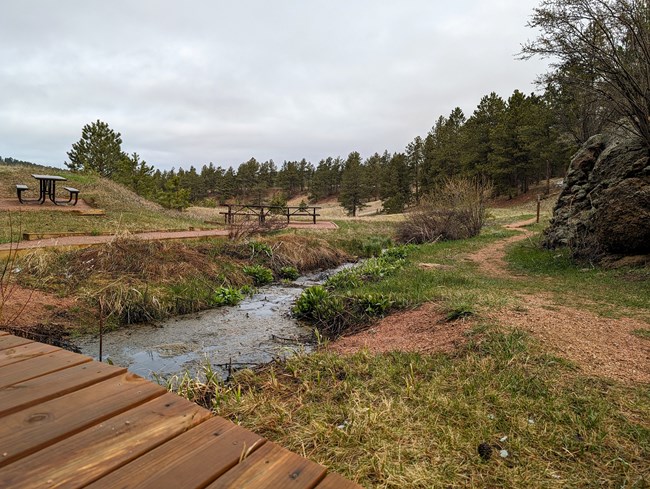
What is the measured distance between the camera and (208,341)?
18.8ft

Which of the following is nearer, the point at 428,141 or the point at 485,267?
the point at 485,267

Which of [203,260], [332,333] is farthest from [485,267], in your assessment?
[203,260]

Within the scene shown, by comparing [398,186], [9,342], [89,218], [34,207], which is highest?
[398,186]

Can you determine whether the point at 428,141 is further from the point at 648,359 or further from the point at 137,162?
the point at 648,359

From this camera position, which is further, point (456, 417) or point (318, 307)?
point (318, 307)

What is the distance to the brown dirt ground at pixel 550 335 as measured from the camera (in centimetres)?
354

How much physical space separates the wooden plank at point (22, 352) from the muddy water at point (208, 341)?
194 cm

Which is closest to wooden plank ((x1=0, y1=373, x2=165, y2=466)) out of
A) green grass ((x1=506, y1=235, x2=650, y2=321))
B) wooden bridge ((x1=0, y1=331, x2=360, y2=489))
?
wooden bridge ((x1=0, y1=331, x2=360, y2=489))

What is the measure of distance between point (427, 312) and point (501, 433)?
3.15 metres

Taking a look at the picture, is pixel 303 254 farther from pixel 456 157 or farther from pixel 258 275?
pixel 456 157

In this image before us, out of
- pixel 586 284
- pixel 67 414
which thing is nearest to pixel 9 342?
pixel 67 414

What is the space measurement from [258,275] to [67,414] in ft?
27.3

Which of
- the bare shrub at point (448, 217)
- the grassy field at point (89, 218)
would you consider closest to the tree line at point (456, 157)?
the bare shrub at point (448, 217)

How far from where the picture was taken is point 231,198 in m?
75.8
